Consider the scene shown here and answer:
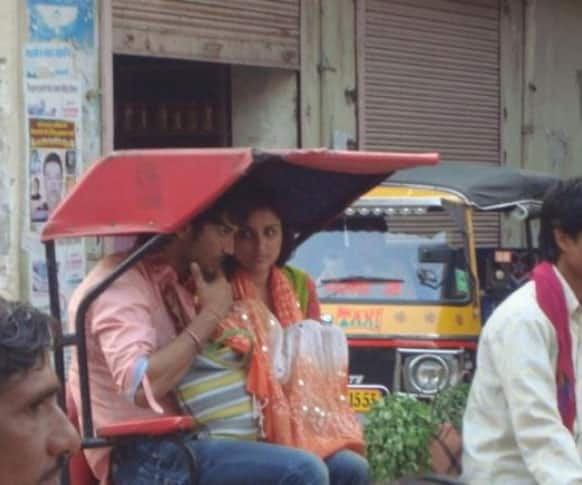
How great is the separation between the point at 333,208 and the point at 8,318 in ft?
8.55

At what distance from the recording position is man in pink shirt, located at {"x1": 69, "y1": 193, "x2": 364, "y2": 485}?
4121mm

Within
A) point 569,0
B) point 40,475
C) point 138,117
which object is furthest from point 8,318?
point 569,0

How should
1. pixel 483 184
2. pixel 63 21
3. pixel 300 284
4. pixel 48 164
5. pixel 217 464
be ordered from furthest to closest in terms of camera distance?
1. pixel 63 21
2. pixel 48 164
3. pixel 483 184
4. pixel 300 284
5. pixel 217 464

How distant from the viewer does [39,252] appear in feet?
33.3

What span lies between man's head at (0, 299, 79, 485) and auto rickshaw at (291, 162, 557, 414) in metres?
5.15

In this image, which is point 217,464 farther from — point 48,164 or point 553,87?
point 553,87

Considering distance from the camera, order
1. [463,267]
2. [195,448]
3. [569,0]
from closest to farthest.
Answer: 1. [195,448]
2. [463,267]
3. [569,0]

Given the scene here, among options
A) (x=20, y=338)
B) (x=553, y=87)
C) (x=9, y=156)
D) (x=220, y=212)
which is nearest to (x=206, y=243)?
(x=220, y=212)

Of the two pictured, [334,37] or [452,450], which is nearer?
[452,450]

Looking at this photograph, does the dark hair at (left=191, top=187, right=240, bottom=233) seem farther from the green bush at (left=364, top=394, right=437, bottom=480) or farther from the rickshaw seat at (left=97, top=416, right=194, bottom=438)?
the green bush at (left=364, top=394, right=437, bottom=480)

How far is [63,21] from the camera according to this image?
1036 cm

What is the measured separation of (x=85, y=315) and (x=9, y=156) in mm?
5966

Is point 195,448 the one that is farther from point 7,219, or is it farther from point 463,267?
point 7,219

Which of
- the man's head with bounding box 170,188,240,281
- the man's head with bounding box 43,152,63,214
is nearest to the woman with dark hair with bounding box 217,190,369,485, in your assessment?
the man's head with bounding box 170,188,240,281
